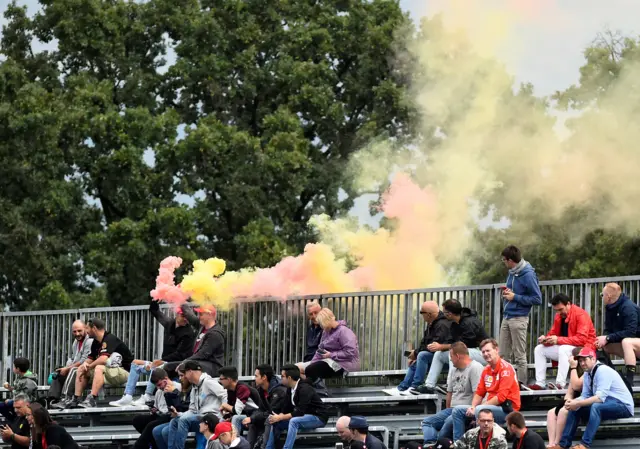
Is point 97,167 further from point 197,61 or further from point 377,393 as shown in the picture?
point 377,393

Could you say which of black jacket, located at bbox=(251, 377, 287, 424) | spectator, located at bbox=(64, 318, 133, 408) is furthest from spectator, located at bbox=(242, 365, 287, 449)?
spectator, located at bbox=(64, 318, 133, 408)

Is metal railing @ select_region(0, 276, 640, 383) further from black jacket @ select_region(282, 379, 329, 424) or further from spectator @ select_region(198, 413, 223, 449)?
spectator @ select_region(198, 413, 223, 449)

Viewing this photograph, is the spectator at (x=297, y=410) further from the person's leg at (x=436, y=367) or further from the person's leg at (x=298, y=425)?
the person's leg at (x=436, y=367)

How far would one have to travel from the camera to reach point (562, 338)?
19.3m

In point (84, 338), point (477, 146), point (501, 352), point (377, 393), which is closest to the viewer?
point (501, 352)

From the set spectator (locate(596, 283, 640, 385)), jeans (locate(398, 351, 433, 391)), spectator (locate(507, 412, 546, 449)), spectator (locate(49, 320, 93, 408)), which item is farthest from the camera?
spectator (locate(49, 320, 93, 408))

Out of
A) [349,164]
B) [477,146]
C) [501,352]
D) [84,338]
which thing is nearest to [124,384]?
[84,338]

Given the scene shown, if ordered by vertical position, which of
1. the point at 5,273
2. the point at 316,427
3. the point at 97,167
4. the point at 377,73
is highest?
the point at 377,73

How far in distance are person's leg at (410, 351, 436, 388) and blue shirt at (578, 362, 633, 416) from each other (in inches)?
116

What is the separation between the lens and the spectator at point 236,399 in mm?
19469

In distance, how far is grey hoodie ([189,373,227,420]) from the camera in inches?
776

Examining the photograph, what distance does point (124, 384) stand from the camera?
22.9m

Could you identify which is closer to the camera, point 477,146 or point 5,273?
point 477,146

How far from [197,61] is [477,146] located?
776cm
